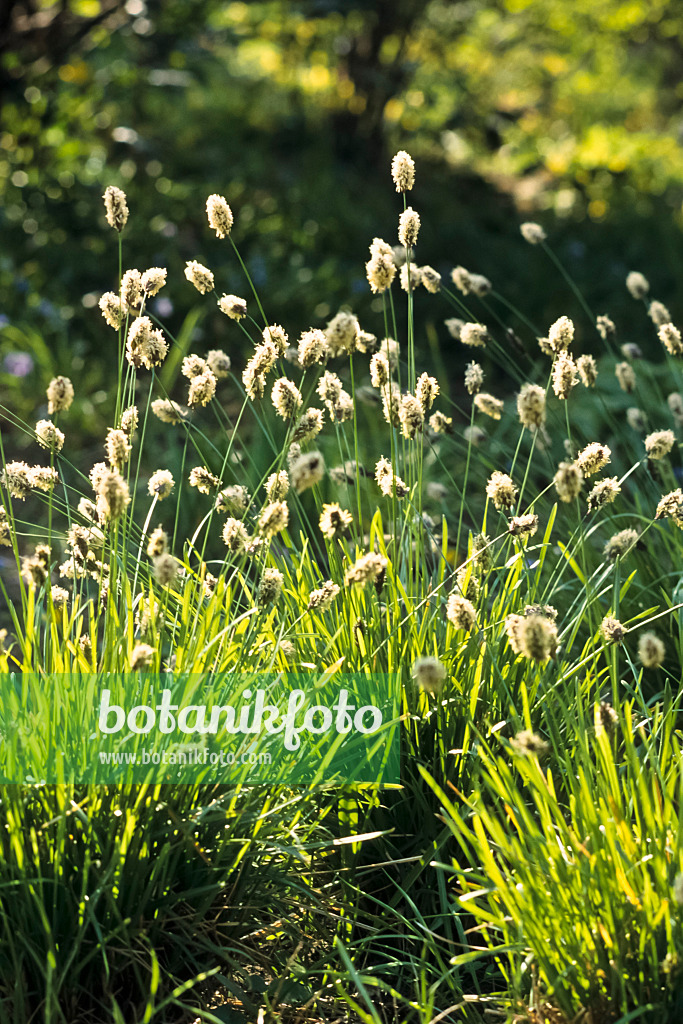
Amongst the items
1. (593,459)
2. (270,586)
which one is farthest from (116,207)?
(593,459)

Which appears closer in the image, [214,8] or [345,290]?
[345,290]

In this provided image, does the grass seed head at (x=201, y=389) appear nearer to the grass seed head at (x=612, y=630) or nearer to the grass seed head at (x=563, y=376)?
the grass seed head at (x=563, y=376)

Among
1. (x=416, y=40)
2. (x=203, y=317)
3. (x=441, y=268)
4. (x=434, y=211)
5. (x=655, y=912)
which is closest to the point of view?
(x=655, y=912)

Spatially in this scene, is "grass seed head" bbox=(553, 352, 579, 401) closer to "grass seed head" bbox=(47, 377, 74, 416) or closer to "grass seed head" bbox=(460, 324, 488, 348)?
"grass seed head" bbox=(460, 324, 488, 348)

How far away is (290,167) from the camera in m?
7.77

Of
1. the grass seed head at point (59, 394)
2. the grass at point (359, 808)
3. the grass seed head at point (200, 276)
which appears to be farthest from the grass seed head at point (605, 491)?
the grass seed head at point (59, 394)

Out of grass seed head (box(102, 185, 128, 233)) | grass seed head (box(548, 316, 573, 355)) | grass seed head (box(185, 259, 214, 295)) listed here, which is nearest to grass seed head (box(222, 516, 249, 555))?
A: grass seed head (box(185, 259, 214, 295))

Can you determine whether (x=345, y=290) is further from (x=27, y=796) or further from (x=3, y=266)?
(x=27, y=796)

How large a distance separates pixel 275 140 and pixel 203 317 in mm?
3697

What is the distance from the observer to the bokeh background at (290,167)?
5039mm

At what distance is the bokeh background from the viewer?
198 inches

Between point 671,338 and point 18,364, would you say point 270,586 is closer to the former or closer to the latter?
point 671,338

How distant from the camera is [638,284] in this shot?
2680mm

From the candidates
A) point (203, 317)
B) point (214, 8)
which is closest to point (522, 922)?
point (203, 317)
